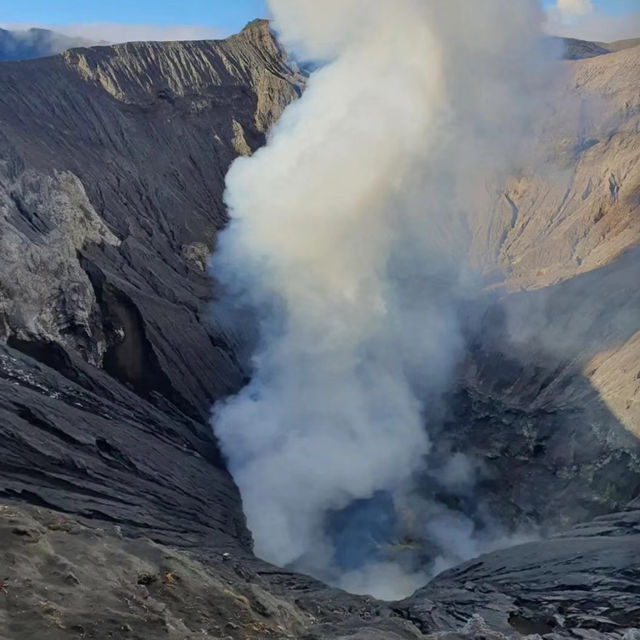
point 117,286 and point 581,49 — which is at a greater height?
point 581,49

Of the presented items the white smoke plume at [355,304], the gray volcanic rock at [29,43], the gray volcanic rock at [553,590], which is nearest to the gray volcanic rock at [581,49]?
the white smoke plume at [355,304]

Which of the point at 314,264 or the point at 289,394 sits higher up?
the point at 314,264

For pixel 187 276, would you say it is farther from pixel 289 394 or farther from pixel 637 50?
pixel 637 50

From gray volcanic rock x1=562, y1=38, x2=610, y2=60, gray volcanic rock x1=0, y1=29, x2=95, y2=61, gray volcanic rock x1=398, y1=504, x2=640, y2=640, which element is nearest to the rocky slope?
gray volcanic rock x1=398, y1=504, x2=640, y2=640

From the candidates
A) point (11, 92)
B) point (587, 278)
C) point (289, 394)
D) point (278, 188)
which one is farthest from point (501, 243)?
point (11, 92)

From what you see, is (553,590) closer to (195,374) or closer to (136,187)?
(195,374)

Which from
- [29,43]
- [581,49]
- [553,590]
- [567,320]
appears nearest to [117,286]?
[553,590]

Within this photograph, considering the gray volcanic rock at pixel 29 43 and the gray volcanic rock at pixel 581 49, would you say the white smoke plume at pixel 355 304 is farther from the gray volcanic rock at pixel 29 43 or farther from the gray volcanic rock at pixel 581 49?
the gray volcanic rock at pixel 29 43

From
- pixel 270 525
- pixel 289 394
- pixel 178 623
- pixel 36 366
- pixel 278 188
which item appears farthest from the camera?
pixel 278 188
